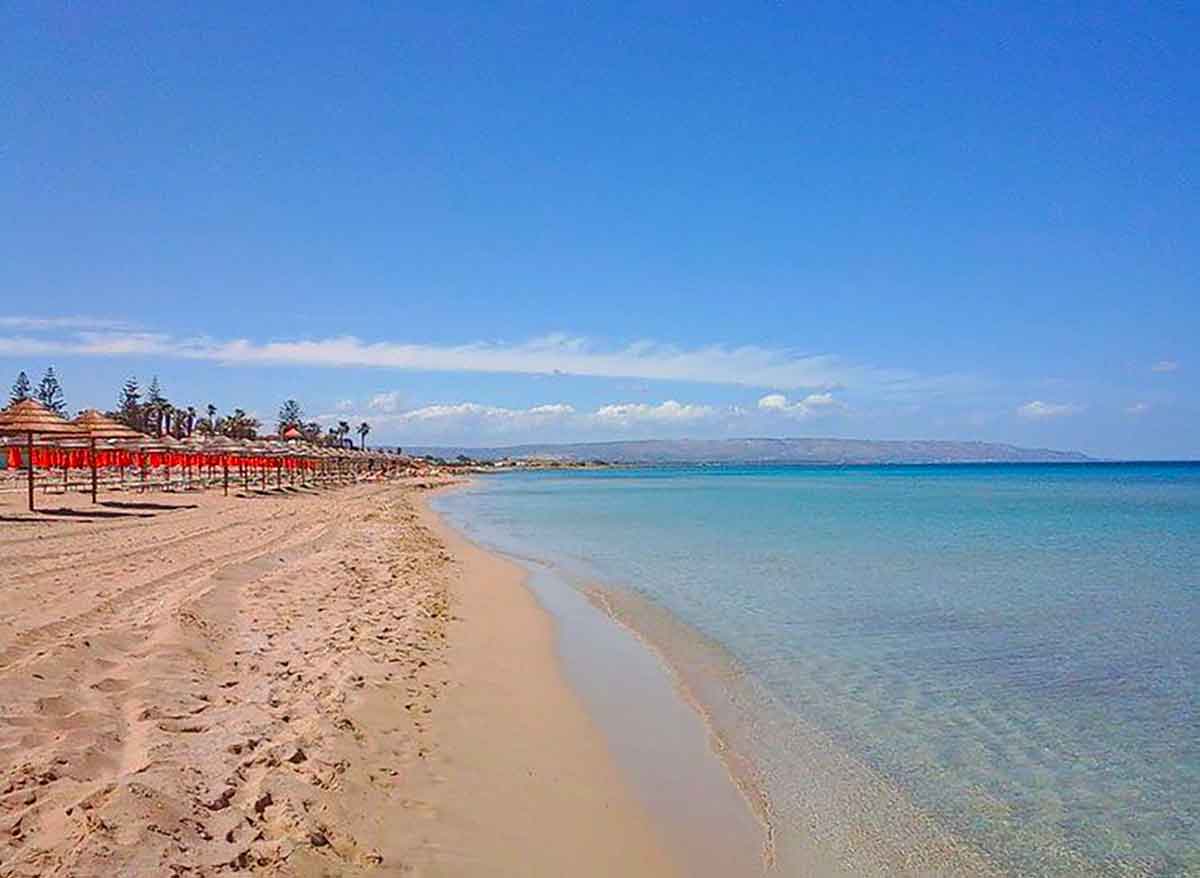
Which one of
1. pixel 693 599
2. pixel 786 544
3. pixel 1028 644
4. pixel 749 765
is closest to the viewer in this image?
pixel 749 765

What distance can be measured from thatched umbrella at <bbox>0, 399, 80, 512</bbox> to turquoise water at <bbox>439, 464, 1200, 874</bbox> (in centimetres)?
1045

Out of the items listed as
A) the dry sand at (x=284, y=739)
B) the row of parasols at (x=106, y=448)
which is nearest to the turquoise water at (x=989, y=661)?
the dry sand at (x=284, y=739)

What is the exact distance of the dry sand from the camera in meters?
3.69

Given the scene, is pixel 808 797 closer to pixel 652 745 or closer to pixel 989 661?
pixel 652 745

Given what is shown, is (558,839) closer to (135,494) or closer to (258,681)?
(258,681)

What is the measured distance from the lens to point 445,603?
37.8 ft

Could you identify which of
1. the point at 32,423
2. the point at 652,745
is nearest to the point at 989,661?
the point at 652,745

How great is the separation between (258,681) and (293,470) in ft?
196

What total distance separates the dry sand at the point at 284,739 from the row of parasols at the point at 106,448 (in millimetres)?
10865

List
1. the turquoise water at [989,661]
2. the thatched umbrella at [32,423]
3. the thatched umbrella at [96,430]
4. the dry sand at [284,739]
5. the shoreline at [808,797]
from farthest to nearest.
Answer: the thatched umbrella at [96,430]
the thatched umbrella at [32,423]
the turquoise water at [989,661]
the shoreline at [808,797]
the dry sand at [284,739]

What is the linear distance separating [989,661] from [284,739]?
6.94 m

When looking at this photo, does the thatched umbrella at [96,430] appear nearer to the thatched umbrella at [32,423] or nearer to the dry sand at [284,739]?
the thatched umbrella at [32,423]

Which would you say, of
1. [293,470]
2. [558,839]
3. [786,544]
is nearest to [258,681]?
[558,839]

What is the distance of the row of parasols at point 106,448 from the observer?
2012 cm
